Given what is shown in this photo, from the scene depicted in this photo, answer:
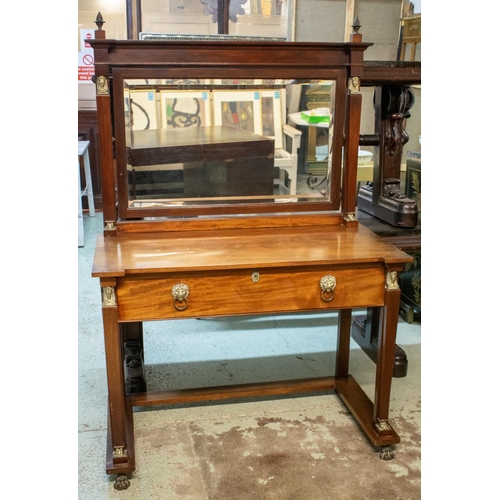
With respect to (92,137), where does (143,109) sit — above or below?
above

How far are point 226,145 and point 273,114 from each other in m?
0.22

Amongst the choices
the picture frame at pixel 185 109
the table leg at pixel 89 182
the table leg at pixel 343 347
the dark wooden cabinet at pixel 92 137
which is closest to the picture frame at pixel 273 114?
the picture frame at pixel 185 109

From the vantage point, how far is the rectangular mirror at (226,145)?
7.20ft

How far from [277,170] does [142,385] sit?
1.12 m

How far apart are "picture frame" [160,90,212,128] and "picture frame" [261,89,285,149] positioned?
22 cm

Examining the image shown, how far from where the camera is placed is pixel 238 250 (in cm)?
206

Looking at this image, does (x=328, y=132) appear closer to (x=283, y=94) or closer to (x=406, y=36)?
(x=283, y=94)

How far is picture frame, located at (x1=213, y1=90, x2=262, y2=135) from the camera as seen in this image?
2.22 meters

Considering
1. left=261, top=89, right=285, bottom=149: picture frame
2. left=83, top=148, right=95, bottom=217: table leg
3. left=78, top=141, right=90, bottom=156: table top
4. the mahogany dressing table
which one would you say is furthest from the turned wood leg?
left=83, top=148, right=95, bottom=217: table leg

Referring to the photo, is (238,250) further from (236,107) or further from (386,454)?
(386,454)

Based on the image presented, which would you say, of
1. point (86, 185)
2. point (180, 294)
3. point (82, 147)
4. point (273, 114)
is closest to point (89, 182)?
point (86, 185)

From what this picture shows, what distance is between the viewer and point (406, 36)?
18.0ft

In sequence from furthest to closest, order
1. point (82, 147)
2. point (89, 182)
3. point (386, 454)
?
point (89, 182)
point (82, 147)
point (386, 454)

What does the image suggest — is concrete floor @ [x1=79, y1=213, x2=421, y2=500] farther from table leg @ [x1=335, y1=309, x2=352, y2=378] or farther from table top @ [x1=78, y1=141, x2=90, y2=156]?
table top @ [x1=78, y1=141, x2=90, y2=156]
